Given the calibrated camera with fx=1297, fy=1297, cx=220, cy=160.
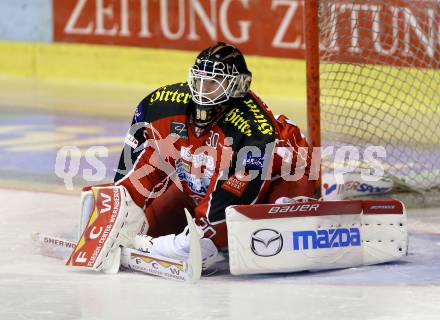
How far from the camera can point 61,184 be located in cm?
767

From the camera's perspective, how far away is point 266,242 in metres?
5.34

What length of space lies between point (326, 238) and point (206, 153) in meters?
0.63

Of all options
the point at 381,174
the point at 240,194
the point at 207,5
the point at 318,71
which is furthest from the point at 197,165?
the point at 207,5

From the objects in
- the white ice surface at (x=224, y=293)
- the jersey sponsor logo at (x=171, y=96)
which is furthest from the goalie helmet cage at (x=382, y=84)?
the white ice surface at (x=224, y=293)

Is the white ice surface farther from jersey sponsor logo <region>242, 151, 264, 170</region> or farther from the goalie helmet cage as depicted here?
the goalie helmet cage

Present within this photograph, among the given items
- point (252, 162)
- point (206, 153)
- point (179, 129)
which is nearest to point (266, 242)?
point (252, 162)

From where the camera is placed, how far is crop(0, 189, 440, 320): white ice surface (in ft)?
15.6

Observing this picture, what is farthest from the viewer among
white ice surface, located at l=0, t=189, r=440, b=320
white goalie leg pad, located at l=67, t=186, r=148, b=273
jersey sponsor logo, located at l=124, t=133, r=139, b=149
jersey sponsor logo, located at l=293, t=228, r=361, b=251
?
jersey sponsor logo, located at l=124, t=133, r=139, b=149

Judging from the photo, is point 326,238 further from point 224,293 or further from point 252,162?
point 224,293

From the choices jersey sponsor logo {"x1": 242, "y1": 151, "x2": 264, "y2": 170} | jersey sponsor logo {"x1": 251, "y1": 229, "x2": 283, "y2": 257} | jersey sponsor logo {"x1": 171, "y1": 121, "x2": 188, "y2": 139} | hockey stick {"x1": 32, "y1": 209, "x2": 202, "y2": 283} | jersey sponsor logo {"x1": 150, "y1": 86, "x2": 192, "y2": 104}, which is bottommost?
hockey stick {"x1": 32, "y1": 209, "x2": 202, "y2": 283}

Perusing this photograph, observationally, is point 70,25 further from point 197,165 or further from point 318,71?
point 197,165

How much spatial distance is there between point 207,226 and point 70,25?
6672mm

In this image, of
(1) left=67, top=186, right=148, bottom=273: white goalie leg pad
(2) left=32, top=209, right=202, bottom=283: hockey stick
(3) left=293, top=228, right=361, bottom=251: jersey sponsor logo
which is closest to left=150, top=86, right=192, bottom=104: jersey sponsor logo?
(1) left=67, top=186, right=148, bottom=273: white goalie leg pad

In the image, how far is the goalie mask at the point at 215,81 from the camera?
217 inches
